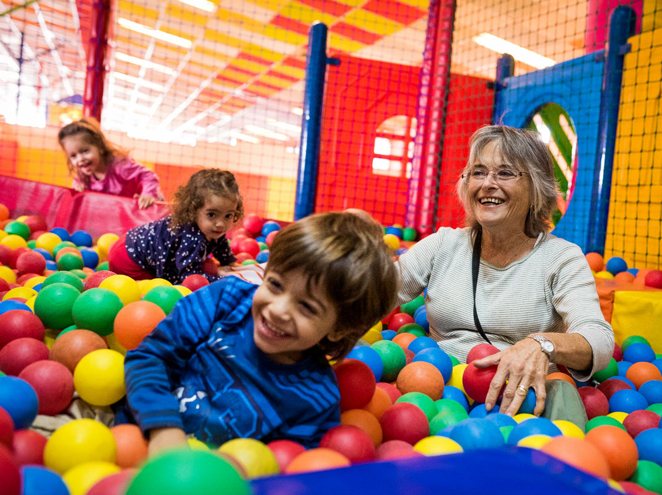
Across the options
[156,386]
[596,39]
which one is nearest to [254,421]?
[156,386]

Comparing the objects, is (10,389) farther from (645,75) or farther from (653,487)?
(645,75)

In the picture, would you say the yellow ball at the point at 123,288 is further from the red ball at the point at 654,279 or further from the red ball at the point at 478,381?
the red ball at the point at 654,279

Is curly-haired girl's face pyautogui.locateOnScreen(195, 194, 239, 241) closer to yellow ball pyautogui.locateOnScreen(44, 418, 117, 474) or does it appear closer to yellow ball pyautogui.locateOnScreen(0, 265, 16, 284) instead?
yellow ball pyautogui.locateOnScreen(0, 265, 16, 284)

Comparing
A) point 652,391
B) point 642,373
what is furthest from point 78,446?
point 642,373

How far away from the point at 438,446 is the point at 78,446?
62 cm

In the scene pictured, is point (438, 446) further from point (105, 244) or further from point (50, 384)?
point (105, 244)

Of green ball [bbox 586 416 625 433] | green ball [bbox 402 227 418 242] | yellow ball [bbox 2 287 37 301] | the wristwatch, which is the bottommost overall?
green ball [bbox 586 416 625 433]

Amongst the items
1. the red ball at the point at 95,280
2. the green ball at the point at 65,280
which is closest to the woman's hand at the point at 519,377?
the red ball at the point at 95,280

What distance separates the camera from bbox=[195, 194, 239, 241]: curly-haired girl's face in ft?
8.65

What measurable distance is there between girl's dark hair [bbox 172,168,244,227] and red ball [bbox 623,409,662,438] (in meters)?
1.72

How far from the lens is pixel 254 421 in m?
1.16

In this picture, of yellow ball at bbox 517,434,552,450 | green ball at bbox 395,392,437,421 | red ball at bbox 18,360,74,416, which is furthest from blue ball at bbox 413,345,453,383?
red ball at bbox 18,360,74,416

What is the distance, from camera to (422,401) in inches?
58.6

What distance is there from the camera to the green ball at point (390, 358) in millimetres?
1737
